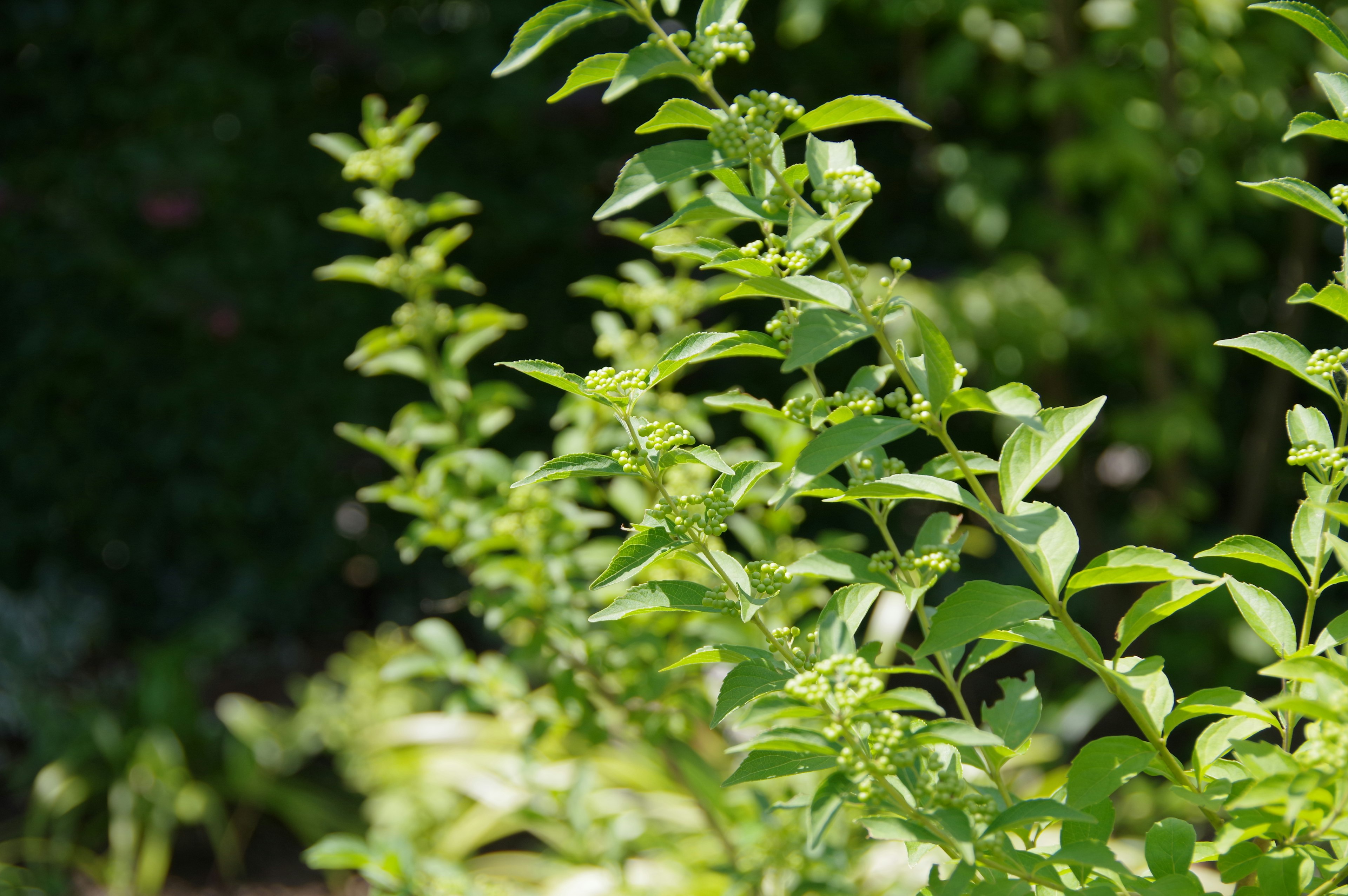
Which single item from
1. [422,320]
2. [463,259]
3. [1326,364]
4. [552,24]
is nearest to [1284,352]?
[1326,364]

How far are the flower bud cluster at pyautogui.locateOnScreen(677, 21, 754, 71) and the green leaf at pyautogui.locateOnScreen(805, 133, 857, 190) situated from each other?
0.08 m

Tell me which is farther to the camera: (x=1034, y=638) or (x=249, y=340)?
(x=249, y=340)

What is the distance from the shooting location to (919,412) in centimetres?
67

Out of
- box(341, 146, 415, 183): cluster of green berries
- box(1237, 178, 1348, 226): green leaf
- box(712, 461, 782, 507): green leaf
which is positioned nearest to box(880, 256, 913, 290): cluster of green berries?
box(712, 461, 782, 507): green leaf

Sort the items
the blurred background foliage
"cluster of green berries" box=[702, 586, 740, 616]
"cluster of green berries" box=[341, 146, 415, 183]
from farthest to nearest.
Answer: the blurred background foliage < "cluster of green berries" box=[341, 146, 415, 183] < "cluster of green berries" box=[702, 586, 740, 616]

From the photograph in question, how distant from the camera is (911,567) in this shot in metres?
0.77

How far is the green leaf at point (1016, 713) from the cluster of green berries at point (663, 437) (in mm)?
342

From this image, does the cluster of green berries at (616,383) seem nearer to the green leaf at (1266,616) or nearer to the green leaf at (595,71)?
the green leaf at (595,71)

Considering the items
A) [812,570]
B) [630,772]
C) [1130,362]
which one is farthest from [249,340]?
[812,570]

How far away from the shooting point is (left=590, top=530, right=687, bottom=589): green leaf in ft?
2.31

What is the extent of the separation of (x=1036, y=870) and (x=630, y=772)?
227 cm

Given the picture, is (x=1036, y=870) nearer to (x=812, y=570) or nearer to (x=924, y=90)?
(x=812, y=570)

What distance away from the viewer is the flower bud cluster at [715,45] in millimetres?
701

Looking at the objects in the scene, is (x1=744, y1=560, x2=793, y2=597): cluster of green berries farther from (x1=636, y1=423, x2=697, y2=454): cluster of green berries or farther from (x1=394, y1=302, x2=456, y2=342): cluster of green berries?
(x1=394, y1=302, x2=456, y2=342): cluster of green berries
